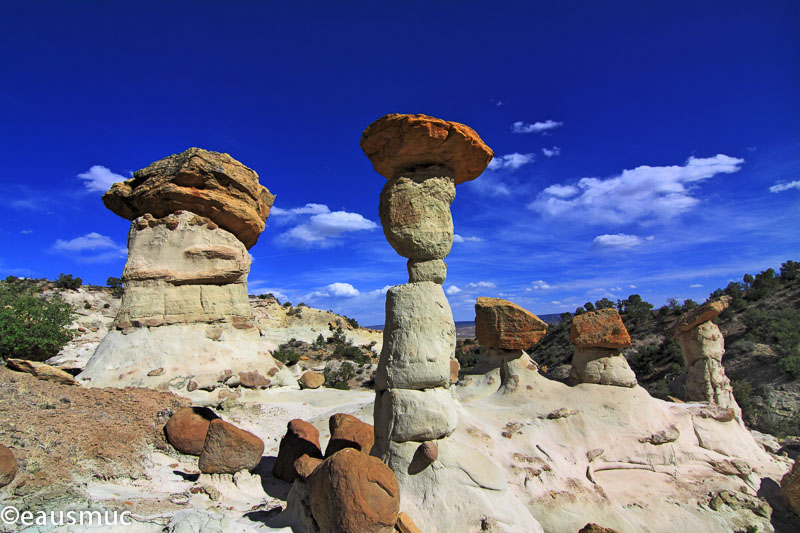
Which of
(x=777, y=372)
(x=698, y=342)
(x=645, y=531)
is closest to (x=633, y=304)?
(x=777, y=372)

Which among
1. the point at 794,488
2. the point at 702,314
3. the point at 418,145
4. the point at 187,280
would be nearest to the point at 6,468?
the point at 418,145

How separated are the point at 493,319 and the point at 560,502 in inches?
132

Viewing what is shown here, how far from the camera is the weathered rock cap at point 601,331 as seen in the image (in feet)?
22.5

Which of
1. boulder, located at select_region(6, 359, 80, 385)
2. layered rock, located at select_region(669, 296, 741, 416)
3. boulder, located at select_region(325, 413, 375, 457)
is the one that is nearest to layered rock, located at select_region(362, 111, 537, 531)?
boulder, located at select_region(325, 413, 375, 457)

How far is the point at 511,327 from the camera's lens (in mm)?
7383

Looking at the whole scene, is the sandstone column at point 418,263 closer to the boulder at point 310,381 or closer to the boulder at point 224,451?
the boulder at point 224,451

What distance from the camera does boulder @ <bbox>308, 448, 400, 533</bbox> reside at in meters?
3.07

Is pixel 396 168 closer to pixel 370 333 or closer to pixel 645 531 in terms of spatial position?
pixel 645 531

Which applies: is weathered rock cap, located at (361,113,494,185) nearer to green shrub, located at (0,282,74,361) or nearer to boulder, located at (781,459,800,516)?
boulder, located at (781,459,800,516)

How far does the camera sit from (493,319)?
24.6 feet

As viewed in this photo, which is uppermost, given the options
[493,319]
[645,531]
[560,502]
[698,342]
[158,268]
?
[158,268]

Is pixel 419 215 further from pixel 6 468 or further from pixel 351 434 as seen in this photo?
pixel 6 468

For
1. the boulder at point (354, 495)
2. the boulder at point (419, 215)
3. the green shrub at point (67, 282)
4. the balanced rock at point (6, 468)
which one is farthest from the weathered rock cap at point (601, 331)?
the green shrub at point (67, 282)

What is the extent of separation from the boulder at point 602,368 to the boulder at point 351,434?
153 inches
